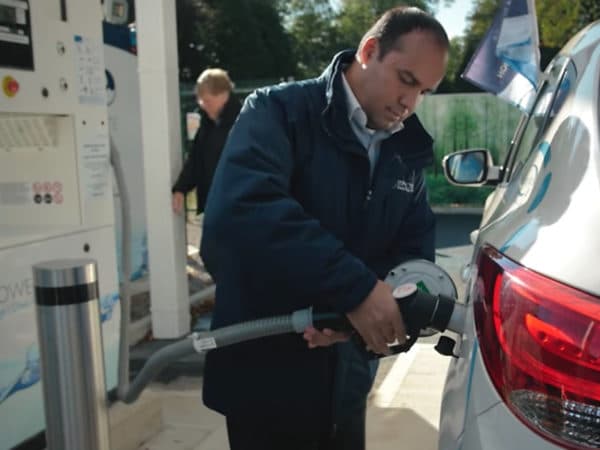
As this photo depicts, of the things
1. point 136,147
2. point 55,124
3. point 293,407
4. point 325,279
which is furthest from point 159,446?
point 136,147

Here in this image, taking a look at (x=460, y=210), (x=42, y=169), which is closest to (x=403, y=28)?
(x=42, y=169)

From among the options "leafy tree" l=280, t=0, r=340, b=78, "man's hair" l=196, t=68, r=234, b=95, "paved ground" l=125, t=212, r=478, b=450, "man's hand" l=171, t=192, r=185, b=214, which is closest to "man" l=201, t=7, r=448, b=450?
"paved ground" l=125, t=212, r=478, b=450

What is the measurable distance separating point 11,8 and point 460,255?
7.51 meters

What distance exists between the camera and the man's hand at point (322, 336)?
66.3 inches

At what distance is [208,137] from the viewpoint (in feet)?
17.4

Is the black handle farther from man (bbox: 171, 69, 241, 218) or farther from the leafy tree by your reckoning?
the leafy tree

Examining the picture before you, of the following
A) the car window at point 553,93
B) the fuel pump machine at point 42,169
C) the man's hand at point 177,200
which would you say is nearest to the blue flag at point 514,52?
the man's hand at point 177,200

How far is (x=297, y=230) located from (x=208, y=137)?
3.83m

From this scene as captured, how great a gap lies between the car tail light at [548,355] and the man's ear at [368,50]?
75 cm

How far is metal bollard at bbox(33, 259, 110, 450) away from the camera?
168 cm

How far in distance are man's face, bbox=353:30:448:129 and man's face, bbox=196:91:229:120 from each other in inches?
139

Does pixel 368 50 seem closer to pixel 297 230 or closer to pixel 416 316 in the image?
pixel 297 230

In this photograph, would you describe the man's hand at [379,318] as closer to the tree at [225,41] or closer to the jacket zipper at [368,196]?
the jacket zipper at [368,196]

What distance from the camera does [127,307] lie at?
301 centimetres
